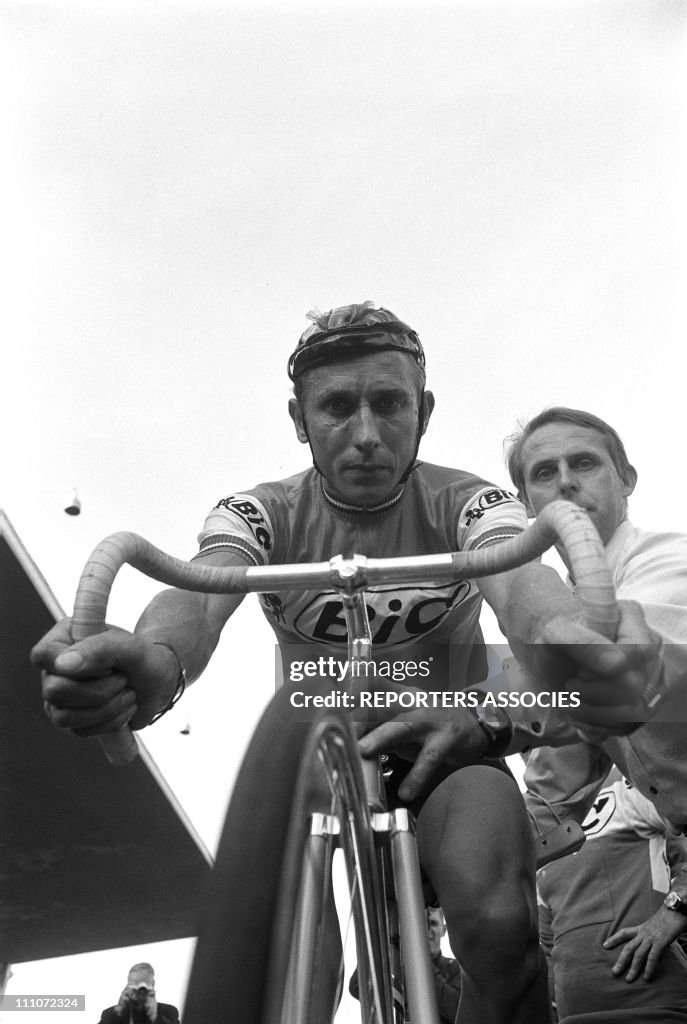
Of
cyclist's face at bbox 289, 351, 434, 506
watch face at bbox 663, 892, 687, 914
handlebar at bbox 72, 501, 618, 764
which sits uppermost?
cyclist's face at bbox 289, 351, 434, 506

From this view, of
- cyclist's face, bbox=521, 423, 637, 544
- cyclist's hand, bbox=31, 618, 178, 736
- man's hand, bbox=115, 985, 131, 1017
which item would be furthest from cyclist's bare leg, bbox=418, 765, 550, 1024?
man's hand, bbox=115, 985, 131, 1017

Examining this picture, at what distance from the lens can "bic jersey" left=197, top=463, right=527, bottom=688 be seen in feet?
4.58

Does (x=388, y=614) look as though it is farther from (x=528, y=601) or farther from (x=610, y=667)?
(x=610, y=667)

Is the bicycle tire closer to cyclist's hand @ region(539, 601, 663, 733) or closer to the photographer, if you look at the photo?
cyclist's hand @ region(539, 601, 663, 733)

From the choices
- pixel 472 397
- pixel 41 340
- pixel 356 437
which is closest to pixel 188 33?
pixel 41 340

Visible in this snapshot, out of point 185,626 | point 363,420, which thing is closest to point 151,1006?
point 185,626

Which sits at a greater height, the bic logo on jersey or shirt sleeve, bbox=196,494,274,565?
shirt sleeve, bbox=196,494,274,565

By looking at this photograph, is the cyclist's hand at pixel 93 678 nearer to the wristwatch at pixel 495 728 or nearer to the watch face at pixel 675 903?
the wristwatch at pixel 495 728

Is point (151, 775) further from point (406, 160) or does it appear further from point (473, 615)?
point (406, 160)

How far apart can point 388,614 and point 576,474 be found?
57 centimetres

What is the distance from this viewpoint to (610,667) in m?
0.84

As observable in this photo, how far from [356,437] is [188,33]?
66.8 inches

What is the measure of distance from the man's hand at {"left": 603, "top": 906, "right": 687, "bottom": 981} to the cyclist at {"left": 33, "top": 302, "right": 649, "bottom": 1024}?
42 centimetres

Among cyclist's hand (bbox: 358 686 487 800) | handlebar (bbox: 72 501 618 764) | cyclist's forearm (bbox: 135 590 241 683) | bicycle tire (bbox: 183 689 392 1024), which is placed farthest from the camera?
cyclist's forearm (bbox: 135 590 241 683)
